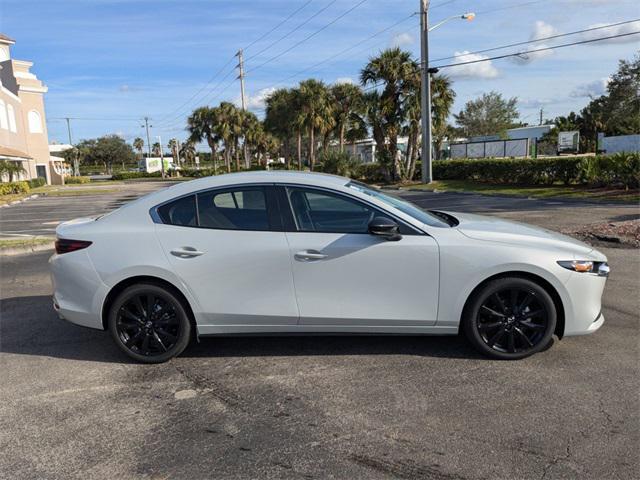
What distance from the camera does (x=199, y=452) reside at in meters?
3.02

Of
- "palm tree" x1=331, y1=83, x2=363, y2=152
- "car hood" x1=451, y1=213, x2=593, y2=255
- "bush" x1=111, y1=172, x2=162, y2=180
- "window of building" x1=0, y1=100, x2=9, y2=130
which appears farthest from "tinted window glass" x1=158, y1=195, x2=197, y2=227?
"bush" x1=111, y1=172, x2=162, y2=180

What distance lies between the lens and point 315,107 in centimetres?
4150

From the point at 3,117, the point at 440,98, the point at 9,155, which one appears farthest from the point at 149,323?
the point at 3,117

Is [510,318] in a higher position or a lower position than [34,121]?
lower

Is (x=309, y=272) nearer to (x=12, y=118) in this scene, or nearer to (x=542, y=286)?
(x=542, y=286)

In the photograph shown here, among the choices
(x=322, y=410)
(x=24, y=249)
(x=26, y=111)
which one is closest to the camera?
(x=322, y=410)

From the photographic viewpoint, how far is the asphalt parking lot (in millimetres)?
2869

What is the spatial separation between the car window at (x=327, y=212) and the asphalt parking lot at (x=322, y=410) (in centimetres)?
112

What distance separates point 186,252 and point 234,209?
0.53 metres

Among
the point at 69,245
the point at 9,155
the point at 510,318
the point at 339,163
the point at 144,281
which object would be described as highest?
the point at 9,155

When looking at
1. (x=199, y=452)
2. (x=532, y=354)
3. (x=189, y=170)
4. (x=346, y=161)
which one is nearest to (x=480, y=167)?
(x=346, y=161)

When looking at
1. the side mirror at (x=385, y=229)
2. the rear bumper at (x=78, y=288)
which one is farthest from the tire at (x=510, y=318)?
the rear bumper at (x=78, y=288)

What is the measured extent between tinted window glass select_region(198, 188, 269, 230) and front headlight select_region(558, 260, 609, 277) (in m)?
2.39

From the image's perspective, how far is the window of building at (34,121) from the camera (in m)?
49.2
